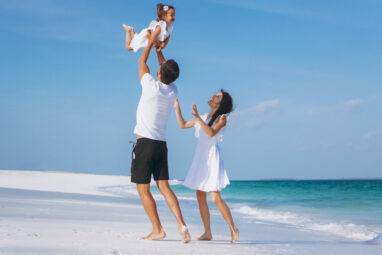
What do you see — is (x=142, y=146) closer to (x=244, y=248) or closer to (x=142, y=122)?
(x=142, y=122)

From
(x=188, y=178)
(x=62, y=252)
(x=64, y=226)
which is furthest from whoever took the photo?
(x=64, y=226)

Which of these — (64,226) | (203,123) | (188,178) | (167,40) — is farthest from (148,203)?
(167,40)

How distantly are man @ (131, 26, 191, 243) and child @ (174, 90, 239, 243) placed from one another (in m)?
0.34

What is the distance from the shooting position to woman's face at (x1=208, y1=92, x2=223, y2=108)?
4.82 metres

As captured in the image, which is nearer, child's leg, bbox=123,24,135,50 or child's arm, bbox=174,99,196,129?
child's leg, bbox=123,24,135,50

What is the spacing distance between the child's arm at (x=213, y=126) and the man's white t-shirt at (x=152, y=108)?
1.03 feet

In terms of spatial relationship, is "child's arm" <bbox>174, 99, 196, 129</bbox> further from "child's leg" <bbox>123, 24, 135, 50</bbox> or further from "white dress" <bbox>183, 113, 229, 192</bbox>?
"child's leg" <bbox>123, 24, 135, 50</bbox>

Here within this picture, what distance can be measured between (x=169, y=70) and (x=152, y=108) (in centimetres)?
40

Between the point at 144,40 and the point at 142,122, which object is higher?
the point at 144,40

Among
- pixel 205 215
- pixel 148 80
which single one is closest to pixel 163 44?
pixel 148 80

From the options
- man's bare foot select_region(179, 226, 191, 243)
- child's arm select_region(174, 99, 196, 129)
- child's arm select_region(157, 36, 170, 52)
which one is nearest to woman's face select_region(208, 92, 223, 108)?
child's arm select_region(174, 99, 196, 129)

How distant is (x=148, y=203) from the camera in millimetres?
4395

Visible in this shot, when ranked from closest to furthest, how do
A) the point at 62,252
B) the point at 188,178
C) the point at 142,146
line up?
the point at 62,252
the point at 142,146
the point at 188,178

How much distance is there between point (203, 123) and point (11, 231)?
212cm
